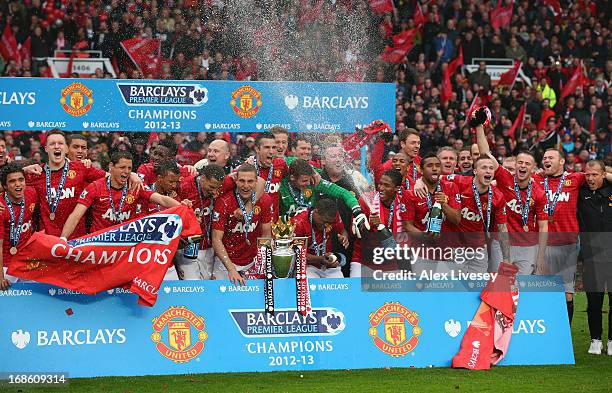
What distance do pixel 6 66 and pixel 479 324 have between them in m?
12.9

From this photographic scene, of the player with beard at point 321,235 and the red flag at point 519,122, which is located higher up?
the red flag at point 519,122

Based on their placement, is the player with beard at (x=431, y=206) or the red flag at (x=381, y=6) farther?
the red flag at (x=381, y=6)

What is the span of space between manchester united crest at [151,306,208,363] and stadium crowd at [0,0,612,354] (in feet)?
1.78

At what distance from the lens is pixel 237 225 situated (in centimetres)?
1009

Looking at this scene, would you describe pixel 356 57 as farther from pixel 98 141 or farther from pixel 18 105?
pixel 18 105

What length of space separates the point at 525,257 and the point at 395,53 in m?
11.0

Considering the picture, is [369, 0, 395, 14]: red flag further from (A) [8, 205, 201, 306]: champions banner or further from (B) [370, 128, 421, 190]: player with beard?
(A) [8, 205, 201, 306]: champions banner

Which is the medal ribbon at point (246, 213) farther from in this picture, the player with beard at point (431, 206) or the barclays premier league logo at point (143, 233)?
the player with beard at point (431, 206)

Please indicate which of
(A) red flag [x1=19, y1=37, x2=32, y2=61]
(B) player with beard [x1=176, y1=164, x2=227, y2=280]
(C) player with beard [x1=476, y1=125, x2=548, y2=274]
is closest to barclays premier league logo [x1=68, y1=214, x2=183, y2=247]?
(B) player with beard [x1=176, y1=164, x2=227, y2=280]

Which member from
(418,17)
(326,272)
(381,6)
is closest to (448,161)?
(326,272)

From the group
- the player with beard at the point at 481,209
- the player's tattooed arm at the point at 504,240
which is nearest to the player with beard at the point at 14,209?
the player with beard at the point at 481,209

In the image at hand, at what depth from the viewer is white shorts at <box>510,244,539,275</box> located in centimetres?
1050

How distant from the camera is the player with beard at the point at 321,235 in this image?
10023 millimetres

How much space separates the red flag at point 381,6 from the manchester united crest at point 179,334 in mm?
11888
